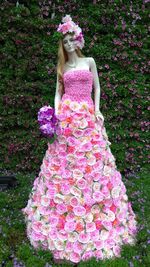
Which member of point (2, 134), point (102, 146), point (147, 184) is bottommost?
point (147, 184)

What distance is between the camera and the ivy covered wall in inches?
281

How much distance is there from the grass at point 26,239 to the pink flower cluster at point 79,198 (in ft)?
0.40

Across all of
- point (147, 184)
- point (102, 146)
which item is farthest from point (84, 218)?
point (147, 184)

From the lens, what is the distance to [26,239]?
14.4ft

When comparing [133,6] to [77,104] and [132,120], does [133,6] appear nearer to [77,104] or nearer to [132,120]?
[132,120]

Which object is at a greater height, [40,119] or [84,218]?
[40,119]

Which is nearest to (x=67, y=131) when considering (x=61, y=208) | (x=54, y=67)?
(x=61, y=208)

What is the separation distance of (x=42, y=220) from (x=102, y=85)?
13.0ft

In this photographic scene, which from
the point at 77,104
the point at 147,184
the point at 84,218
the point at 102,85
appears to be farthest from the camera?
the point at 102,85

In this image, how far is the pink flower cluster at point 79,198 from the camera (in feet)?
12.9

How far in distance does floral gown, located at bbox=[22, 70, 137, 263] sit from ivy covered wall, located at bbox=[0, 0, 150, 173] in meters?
3.04

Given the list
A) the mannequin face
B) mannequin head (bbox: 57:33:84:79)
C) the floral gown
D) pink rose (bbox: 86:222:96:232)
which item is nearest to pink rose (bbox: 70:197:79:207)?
the floral gown

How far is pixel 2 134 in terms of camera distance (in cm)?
739

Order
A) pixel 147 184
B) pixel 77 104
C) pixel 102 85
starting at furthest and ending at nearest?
pixel 102 85 < pixel 147 184 < pixel 77 104
